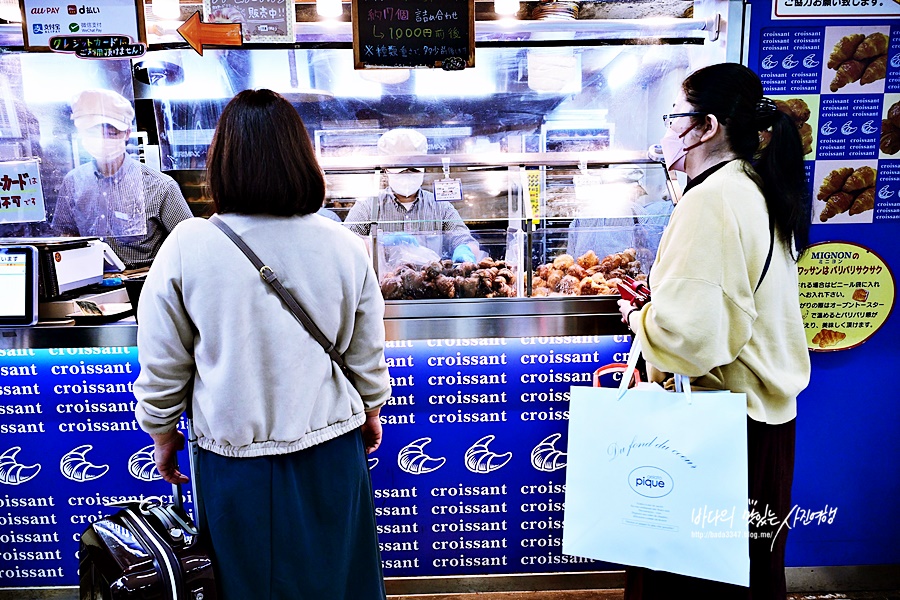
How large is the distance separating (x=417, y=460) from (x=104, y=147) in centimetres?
Answer: 195

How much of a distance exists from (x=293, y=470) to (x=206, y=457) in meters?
0.23

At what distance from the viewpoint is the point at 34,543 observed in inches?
104

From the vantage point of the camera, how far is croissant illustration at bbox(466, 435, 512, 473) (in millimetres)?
2604

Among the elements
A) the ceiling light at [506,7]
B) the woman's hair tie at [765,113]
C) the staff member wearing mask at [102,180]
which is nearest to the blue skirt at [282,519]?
the woman's hair tie at [765,113]

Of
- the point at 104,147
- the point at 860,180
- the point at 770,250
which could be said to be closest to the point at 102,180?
the point at 104,147

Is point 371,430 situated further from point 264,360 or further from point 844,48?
point 844,48

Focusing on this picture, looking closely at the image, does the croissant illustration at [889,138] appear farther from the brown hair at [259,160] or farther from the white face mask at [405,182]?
the brown hair at [259,160]

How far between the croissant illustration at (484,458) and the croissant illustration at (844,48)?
1.97 m

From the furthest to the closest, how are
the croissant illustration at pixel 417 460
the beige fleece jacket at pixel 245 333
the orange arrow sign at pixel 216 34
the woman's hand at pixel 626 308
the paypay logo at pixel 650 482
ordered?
the orange arrow sign at pixel 216 34
the croissant illustration at pixel 417 460
the woman's hand at pixel 626 308
the paypay logo at pixel 650 482
the beige fleece jacket at pixel 245 333

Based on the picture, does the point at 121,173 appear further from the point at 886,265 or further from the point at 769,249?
the point at 886,265

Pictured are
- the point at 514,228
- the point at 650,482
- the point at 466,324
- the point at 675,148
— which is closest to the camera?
the point at 650,482

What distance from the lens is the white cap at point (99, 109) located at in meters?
2.75

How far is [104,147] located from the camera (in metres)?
2.81

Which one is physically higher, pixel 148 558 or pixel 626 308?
pixel 626 308
